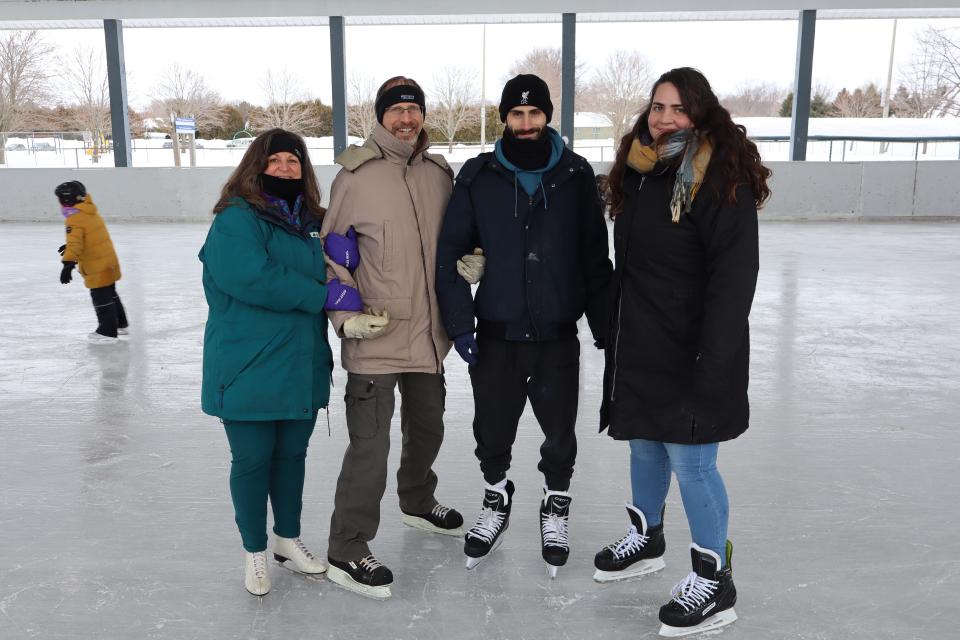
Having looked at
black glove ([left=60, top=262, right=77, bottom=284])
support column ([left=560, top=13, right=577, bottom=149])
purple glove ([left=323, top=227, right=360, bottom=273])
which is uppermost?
support column ([left=560, top=13, right=577, bottom=149])

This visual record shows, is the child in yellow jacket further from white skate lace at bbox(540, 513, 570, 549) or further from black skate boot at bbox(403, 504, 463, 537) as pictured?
white skate lace at bbox(540, 513, 570, 549)

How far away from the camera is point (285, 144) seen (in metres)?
2.34

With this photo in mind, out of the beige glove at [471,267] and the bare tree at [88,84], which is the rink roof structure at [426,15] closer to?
the beige glove at [471,267]

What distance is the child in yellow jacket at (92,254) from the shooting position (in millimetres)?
5477

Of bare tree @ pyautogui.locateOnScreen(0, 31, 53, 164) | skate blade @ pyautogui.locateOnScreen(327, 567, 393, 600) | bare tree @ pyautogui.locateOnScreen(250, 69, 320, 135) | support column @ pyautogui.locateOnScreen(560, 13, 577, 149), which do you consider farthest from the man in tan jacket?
bare tree @ pyautogui.locateOnScreen(0, 31, 53, 164)

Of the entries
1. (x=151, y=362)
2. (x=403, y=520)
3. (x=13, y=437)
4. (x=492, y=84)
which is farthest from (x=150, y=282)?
(x=492, y=84)

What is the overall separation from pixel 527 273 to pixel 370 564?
0.97m

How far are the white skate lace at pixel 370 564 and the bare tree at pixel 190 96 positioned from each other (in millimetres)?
30213

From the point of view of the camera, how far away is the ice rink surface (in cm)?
230

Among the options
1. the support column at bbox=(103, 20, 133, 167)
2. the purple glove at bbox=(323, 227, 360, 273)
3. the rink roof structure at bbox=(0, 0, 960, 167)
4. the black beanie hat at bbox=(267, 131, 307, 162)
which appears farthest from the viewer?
the support column at bbox=(103, 20, 133, 167)

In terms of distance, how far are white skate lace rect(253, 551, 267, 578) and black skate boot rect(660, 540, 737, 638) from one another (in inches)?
44.8

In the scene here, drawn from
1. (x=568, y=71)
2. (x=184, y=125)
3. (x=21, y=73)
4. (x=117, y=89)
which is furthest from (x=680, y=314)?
(x=21, y=73)

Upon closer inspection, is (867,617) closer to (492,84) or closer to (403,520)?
(403,520)

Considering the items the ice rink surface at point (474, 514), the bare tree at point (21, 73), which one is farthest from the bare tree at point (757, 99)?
the ice rink surface at point (474, 514)
